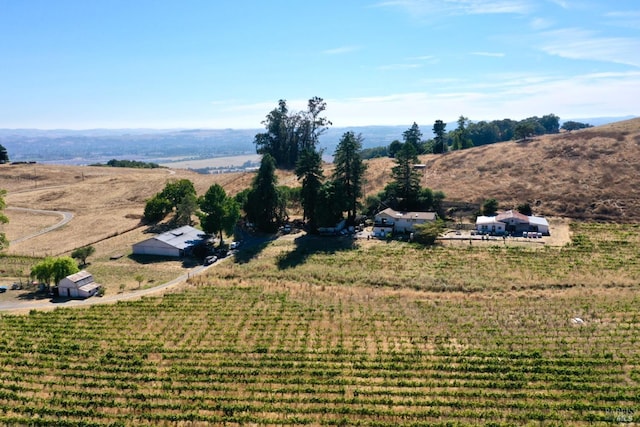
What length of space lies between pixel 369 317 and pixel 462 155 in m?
79.5

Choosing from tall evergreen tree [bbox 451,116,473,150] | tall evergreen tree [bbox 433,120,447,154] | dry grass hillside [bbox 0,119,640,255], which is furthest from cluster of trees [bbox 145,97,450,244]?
tall evergreen tree [bbox 451,116,473,150]

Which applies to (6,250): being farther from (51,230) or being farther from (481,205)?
(481,205)

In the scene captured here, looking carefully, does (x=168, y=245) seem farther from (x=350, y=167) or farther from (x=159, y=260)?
(x=350, y=167)

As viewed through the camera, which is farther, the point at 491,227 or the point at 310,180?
the point at 310,180

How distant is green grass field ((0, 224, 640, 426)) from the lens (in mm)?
27328

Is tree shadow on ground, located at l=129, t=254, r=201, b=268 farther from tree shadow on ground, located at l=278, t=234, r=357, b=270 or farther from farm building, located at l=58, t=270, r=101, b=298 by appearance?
tree shadow on ground, located at l=278, t=234, r=357, b=270

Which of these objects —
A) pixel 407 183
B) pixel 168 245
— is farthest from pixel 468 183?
pixel 168 245

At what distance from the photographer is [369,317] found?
4122cm

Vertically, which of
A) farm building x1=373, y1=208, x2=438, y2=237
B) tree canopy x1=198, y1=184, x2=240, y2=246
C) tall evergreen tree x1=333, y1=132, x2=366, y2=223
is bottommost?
farm building x1=373, y1=208, x2=438, y2=237

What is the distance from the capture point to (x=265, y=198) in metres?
71.6

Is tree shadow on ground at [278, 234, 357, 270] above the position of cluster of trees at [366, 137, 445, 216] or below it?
below

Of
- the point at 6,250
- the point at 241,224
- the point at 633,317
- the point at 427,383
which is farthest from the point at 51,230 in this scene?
the point at 633,317

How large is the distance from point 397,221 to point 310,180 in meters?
16.1

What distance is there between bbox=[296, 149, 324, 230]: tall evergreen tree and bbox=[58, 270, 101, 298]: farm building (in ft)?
112
